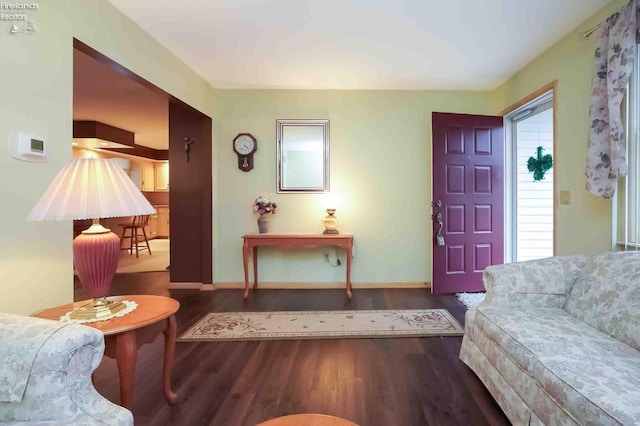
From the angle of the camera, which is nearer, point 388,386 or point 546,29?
point 388,386

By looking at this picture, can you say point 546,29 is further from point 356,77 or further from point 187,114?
point 187,114

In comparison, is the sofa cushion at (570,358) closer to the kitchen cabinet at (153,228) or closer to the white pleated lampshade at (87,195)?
the white pleated lampshade at (87,195)

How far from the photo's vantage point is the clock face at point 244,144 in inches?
147

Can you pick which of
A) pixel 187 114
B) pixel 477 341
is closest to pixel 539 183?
pixel 477 341

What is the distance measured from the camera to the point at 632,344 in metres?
1.33

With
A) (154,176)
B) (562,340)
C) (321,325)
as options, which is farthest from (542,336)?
(154,176)

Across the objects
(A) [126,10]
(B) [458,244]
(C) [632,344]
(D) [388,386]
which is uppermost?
(A) [126,10]

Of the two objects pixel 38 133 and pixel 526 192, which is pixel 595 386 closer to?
pixel 38 133

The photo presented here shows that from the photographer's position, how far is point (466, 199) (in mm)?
3504

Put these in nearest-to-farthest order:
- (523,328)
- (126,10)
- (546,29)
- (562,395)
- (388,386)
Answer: (562,395) → (523,328) → (388,386) → (126,10) → (546,29)

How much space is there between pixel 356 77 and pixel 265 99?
1172 mm

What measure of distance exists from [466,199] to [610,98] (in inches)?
64.9

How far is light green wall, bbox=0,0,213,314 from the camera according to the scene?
1.44 metres

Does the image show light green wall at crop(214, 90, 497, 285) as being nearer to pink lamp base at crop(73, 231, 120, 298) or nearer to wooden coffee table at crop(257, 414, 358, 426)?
pink lamp base at crop(73, 231, 120, 298)
